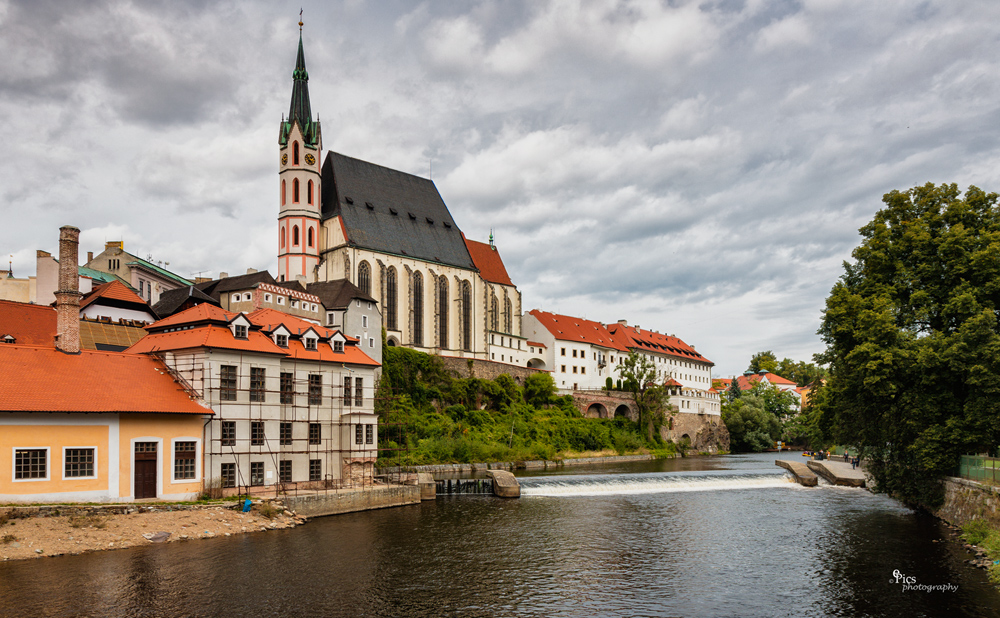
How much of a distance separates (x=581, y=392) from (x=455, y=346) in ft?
54.1

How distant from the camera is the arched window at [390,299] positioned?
78.2 metres

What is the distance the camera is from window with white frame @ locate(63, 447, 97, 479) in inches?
1139

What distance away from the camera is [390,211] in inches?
3310

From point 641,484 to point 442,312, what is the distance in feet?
136

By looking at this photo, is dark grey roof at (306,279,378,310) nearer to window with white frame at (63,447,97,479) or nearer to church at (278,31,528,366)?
church at (278,31,528,366)

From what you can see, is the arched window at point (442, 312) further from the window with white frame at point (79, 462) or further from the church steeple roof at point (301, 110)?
the window with white frame at point (79, 462)

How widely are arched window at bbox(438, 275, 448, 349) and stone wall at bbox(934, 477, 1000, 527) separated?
58476 mm

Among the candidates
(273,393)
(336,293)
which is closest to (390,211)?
(336,293)

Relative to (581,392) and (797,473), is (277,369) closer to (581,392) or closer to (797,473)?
(797,473)

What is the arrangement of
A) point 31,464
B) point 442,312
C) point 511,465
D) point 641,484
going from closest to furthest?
point 31,464 < point 641,484 < point 511,465 < point 442,312

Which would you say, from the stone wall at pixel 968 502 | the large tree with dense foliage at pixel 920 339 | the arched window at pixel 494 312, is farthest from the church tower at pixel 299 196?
the stone wall at pixel 968 502

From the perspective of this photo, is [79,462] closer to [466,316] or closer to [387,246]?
[387,246]

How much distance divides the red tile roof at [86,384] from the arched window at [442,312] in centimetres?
4996

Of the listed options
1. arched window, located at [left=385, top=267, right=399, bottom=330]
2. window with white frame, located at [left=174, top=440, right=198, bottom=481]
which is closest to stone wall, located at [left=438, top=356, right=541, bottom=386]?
arched window, located at [left=385, top=267, right=399, bottom=330]
